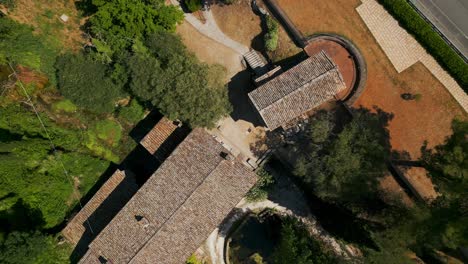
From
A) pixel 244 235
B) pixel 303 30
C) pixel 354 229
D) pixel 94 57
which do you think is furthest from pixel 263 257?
pixel 94 57

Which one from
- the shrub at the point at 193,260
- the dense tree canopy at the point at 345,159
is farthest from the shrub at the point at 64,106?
the dense tree canopy at the point at 345,159

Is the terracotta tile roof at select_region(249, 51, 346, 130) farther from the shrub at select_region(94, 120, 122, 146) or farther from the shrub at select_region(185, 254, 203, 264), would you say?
the shrub at select_region(185, 254, 203, 264)

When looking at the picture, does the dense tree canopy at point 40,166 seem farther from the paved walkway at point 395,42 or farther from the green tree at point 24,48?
the paved walkway at point 395,42

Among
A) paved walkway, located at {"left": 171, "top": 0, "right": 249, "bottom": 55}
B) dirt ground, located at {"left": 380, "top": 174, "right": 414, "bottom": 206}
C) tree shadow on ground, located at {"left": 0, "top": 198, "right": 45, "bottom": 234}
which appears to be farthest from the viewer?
paved walkway, located at {"left": 171, "top": 0, "right": 249, "bottom": 55}

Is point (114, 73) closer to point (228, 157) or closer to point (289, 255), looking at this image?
point (228, 157)

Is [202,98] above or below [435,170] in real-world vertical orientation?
→ below

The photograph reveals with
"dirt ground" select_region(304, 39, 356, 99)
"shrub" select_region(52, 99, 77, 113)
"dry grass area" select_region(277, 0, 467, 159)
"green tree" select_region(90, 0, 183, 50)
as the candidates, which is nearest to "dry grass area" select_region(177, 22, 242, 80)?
"green tree" select_region(90, 0, 183, 50)
